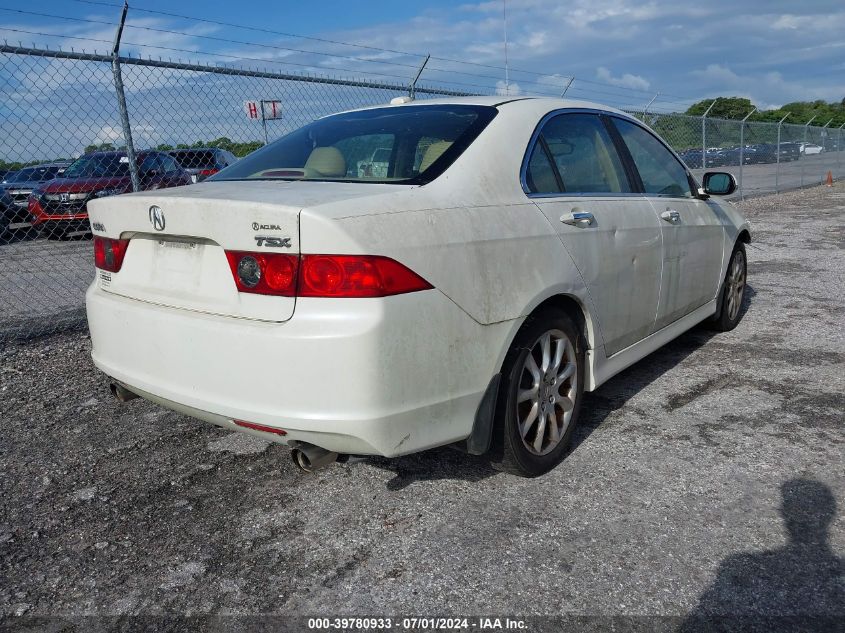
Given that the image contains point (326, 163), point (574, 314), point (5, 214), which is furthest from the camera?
point (5, 214)

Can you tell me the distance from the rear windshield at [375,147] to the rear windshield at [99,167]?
4.52 metres

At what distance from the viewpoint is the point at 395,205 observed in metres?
2.40

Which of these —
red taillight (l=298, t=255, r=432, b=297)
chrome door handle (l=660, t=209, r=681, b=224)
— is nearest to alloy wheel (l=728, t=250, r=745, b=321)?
chrome door handle (l=660, t=209, r=681, b=224)

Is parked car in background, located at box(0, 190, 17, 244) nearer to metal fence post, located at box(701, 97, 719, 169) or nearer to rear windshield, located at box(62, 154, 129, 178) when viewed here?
rear windshield, located at box(62, 154, 129, 178)

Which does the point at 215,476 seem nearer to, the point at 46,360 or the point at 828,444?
the point at 46,360

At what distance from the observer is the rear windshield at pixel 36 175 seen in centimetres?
937

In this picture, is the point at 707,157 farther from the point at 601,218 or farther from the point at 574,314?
the point at 574,314

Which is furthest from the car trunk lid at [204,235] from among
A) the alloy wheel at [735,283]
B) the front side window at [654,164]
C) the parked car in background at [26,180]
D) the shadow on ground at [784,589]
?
the parked car in background at [26,180]

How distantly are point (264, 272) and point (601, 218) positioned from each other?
1728 millimetres

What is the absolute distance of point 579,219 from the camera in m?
3.15

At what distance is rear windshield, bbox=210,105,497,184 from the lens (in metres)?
2.86

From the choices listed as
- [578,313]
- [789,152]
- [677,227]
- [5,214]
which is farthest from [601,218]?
[789,152]

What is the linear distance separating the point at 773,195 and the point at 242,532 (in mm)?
20207

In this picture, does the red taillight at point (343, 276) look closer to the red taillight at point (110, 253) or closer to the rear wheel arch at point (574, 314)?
the rear wheel arch at point (574, 314)
